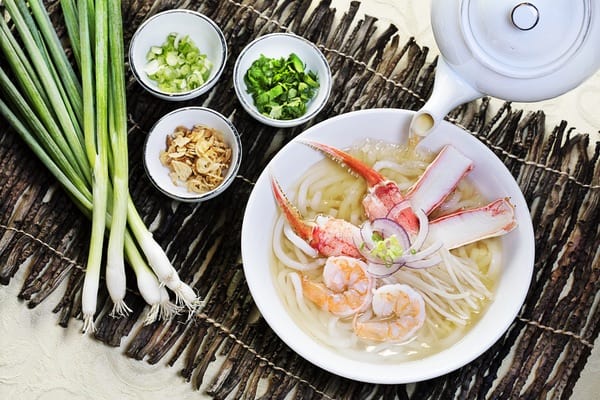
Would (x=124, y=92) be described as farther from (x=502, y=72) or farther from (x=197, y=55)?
(x=502, y=72)

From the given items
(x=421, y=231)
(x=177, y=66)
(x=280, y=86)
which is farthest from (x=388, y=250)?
(x=177, y=66)

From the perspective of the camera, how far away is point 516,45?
1.89 meters

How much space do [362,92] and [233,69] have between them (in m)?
0.42

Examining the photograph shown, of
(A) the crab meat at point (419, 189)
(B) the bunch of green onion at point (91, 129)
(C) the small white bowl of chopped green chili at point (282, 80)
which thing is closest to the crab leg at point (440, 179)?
(A) the crab meat at point (419, 189)

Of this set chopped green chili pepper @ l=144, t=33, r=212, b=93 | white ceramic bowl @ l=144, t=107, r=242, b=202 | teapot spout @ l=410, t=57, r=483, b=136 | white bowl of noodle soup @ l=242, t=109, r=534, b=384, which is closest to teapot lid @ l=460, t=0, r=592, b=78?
teapot spout @ l=410, t=57, r=483, b=136

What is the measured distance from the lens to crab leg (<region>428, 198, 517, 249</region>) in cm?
231

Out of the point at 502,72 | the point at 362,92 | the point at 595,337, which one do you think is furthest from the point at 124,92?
the point at 595,337

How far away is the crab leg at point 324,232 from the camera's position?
7.64ft

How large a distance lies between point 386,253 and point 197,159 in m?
0.64

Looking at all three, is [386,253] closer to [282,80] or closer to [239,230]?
[239,230]

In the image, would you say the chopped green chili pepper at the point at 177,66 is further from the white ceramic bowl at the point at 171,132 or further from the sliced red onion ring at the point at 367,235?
the sliced red onion ring at the point at 367,235

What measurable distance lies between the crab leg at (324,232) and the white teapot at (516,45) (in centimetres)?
52

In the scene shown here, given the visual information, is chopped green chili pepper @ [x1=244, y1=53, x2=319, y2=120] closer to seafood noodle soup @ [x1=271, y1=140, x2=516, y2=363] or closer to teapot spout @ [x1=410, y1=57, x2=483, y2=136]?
seafood noodle soup @ [x1=271, y1=140, x2=516, y2=363]

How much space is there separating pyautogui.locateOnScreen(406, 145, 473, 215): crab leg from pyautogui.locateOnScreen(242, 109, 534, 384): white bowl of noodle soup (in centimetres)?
3
